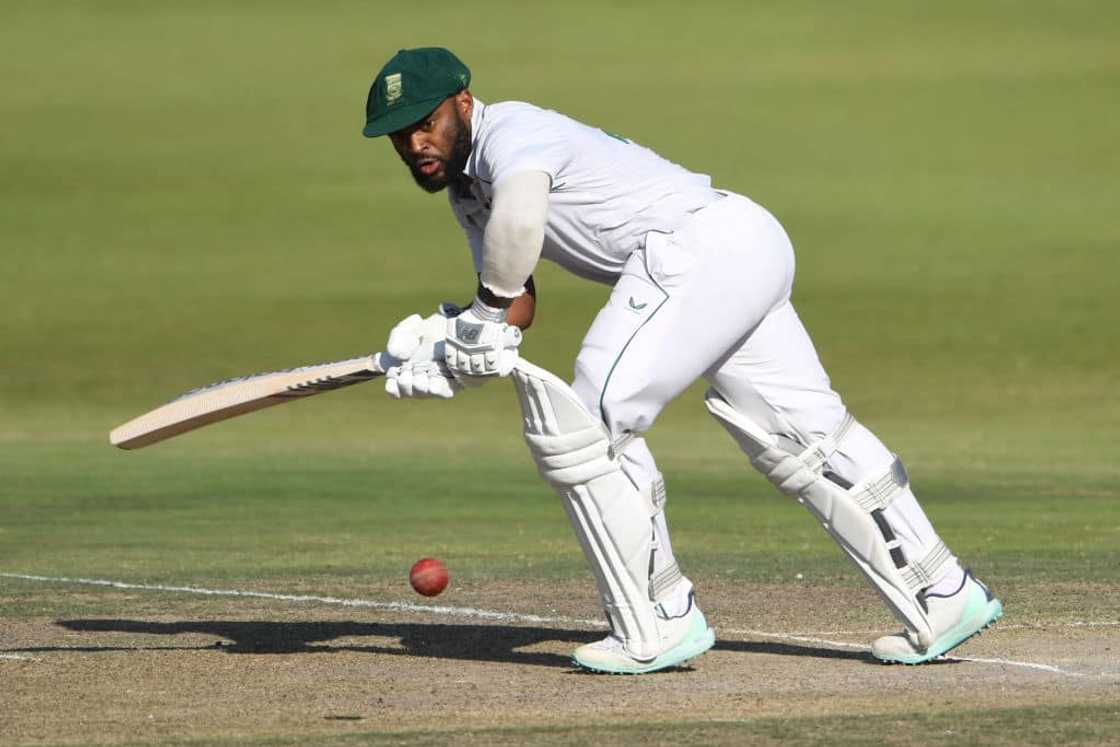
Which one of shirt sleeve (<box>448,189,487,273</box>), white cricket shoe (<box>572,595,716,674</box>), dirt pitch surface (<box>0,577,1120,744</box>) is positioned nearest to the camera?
dirt pitch surface (<box>0,577,1120,744</box>)

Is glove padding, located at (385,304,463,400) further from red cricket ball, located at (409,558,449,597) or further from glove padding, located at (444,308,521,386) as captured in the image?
red cricket ball, located at (409,558,449,597)

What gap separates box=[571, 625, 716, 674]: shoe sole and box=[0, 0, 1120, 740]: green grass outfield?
67.8 inches

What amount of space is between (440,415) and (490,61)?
20651 mm

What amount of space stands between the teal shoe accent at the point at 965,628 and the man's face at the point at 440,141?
188cm

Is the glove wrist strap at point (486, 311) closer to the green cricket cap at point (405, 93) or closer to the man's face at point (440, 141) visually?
the man's face at point (440, 141)

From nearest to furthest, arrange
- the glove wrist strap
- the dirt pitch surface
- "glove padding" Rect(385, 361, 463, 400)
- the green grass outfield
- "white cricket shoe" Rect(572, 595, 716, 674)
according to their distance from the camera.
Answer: the dirt pitch surface
the glove wrist strap
"glove padding" Rect(385, 361, 463, 400)
"white cricket shoe" Rect(572, 595, 716, 674)
the green grass outfield

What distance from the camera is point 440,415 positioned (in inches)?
964

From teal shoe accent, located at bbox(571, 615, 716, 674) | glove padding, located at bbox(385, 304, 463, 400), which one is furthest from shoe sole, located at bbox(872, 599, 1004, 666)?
glove padding, located at bbox(385, 304, 463, 400)

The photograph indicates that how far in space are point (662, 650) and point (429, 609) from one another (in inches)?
70.6

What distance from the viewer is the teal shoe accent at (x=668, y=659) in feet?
19.7

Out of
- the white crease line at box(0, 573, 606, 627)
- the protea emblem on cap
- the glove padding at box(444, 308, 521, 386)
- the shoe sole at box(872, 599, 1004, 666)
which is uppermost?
the protea emblem on cap

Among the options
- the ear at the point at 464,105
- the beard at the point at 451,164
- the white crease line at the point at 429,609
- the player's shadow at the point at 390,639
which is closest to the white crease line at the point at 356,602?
the white crease line at the point at 429,609

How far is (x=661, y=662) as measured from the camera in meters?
6.03

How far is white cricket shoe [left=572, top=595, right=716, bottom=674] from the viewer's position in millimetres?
6020
